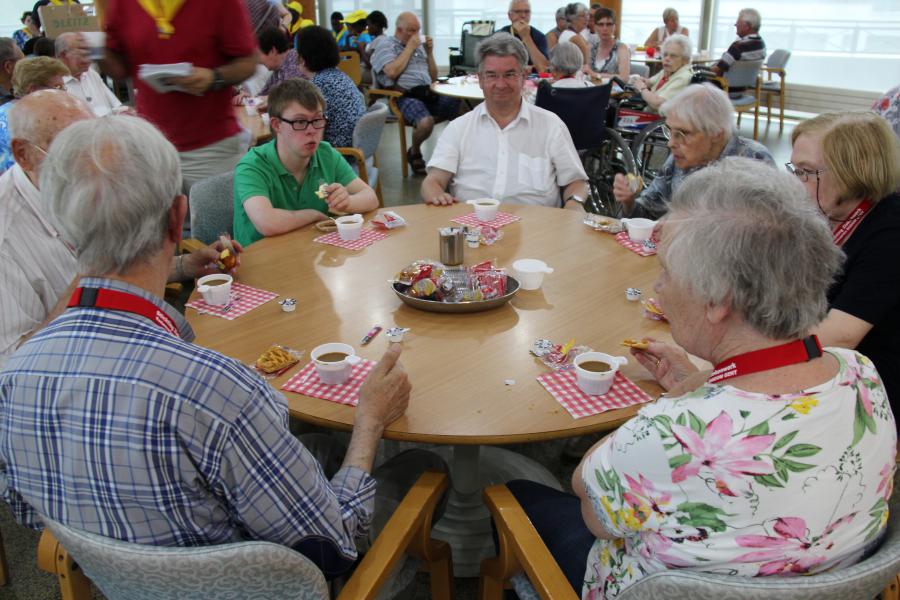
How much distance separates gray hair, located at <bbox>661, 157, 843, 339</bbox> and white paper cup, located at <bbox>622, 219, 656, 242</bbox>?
1.27 m

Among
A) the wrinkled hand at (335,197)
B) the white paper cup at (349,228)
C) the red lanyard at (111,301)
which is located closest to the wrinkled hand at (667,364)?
the red lanyard at (111,301)

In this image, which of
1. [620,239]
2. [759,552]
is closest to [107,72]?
[620,239]

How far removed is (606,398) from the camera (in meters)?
1.54

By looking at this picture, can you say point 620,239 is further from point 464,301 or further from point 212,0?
point 212,0

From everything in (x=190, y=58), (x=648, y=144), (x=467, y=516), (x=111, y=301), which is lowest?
(x=467, y=516)

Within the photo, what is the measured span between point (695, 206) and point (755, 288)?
0.18 m

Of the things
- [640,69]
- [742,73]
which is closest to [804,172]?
[742,73]

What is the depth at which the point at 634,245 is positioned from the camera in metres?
2.43

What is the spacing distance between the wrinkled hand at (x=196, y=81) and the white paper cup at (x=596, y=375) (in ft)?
6.83

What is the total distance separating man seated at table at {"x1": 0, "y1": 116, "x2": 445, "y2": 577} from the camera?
38.9 inches

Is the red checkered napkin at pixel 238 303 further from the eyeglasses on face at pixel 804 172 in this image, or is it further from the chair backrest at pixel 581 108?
the chair backrest at pixel 581 108

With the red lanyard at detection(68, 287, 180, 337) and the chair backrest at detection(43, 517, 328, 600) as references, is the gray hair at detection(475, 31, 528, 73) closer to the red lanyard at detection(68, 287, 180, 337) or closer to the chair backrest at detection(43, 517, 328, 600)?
the red lanyard at detection(68, 287, 180, 337)

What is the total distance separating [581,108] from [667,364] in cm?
364

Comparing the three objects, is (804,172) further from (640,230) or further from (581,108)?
(581,108)
